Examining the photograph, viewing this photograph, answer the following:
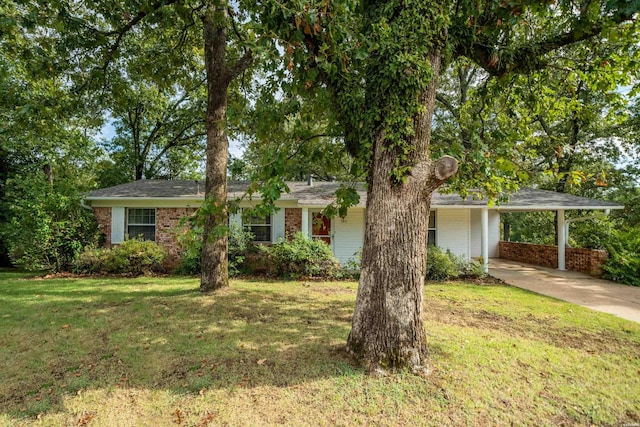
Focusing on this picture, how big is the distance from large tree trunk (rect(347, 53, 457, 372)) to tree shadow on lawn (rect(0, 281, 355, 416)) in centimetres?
54

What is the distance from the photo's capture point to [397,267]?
3.64 m

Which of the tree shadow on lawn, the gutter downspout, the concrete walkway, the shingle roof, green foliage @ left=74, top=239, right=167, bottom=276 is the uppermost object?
the shingle roof

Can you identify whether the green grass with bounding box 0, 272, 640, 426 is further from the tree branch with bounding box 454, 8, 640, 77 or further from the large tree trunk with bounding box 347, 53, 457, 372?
the tree branch with bounding box 454, 8, 640, 77

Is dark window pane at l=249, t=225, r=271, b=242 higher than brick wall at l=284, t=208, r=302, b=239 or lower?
lower

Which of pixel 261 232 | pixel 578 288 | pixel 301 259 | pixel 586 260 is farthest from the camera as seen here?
pixel 261 232

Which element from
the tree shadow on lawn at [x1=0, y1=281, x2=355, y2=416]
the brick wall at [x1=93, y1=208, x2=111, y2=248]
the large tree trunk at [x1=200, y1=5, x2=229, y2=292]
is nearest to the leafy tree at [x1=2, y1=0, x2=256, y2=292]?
the large tree trunk at [x1=200, y1=5, x2=229, y2=292]

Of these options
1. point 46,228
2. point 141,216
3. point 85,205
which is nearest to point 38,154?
point 85,205

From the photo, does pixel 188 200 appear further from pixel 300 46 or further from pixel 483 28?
pixel 483 28

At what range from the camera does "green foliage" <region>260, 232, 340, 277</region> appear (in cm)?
1016

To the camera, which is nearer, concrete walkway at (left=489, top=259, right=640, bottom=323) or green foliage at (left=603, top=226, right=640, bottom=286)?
concrete walkway at (left=489, top=259, right=640, bottom=323)

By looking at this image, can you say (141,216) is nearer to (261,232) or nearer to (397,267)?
(261,232)

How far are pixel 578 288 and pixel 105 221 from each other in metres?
15.5

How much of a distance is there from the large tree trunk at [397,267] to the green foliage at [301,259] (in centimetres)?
646

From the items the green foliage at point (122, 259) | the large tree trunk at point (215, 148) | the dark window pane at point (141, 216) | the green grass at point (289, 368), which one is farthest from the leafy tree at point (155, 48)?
the dark window pane at point (141, 216)
